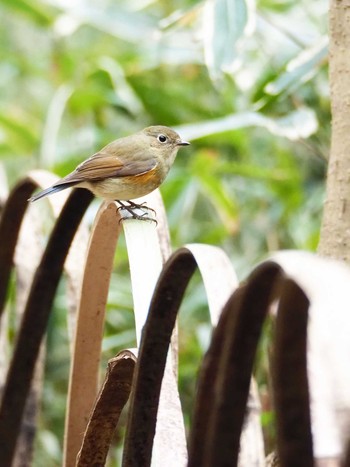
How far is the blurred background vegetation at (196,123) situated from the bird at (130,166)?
10 centimetres

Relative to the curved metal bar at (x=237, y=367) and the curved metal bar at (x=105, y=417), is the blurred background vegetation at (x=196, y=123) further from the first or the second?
the curved metal bar at (x=237, y=367)

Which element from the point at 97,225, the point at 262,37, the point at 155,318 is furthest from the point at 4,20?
the point at 155,318

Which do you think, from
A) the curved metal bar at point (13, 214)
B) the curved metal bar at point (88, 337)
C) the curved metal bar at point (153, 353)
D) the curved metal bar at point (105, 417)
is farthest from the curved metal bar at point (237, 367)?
the curved metal bar at point (13, 214)

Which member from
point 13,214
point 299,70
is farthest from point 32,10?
point 13,214

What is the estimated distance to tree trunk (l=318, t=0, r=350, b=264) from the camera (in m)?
1.26

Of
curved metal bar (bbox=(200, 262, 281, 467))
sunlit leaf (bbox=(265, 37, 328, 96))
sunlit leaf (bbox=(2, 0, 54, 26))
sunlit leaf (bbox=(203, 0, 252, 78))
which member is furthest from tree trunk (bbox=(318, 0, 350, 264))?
sunlit leaf (bbox=(2, 0, 54, 26))

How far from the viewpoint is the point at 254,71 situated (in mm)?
3492

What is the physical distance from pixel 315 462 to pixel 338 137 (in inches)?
28.6

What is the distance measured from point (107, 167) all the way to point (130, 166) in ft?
0.33

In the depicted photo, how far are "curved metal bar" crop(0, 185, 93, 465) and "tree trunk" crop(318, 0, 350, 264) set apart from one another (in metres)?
0.39

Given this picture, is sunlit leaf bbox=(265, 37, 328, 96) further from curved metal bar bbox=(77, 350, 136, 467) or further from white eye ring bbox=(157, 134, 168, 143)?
curved metal bar bbox=(77, 350, 136, 467)

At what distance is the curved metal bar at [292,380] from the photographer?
667mm

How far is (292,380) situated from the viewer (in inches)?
27.0

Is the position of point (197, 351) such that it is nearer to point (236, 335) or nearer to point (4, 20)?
point (236, 335)
